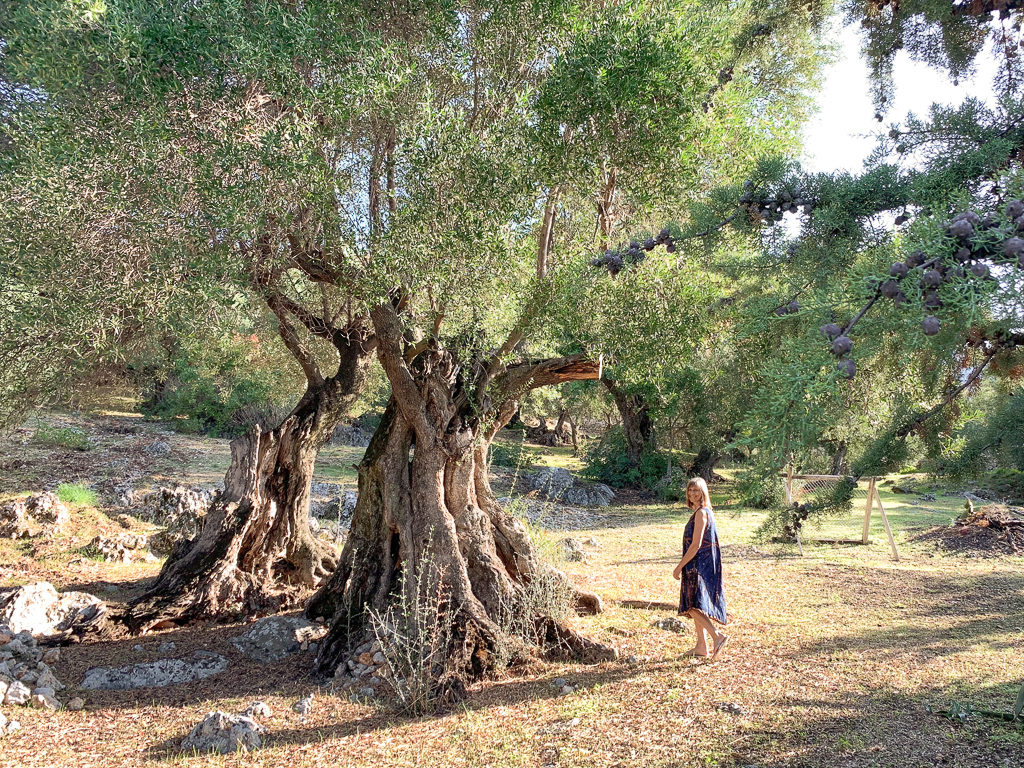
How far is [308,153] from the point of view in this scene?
532 cm

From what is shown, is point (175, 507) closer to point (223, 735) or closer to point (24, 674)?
point (24, 674)

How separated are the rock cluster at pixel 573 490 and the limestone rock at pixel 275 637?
11088mm

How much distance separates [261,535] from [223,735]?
13.1ft

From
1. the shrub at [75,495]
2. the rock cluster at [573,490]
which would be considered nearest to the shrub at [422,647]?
the shrub at [75,495]

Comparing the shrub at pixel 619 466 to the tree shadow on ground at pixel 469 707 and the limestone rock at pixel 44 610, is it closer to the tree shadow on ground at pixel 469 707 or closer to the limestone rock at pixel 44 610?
the tree shadow on ground at pixel 469 707

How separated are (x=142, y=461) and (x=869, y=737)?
17318mm

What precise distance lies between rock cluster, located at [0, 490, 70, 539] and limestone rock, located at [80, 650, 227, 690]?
19.2 feet

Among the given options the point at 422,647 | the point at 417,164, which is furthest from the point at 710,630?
the point at 417,164

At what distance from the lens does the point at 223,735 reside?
4988mm

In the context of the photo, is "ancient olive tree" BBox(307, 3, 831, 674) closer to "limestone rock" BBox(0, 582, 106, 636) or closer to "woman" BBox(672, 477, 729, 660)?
"woman" BBox(672, 477, 729, 660)

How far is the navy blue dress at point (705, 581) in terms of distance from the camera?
6.14 metres

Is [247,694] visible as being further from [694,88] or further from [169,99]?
[694,88]

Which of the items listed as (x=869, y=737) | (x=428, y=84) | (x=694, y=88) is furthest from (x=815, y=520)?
(x=428, y=84)

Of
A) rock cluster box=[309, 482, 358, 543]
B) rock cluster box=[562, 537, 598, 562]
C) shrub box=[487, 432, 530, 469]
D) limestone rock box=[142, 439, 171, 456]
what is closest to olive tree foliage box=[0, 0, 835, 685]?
rock cluster box=[562, 537, 598, 562]
